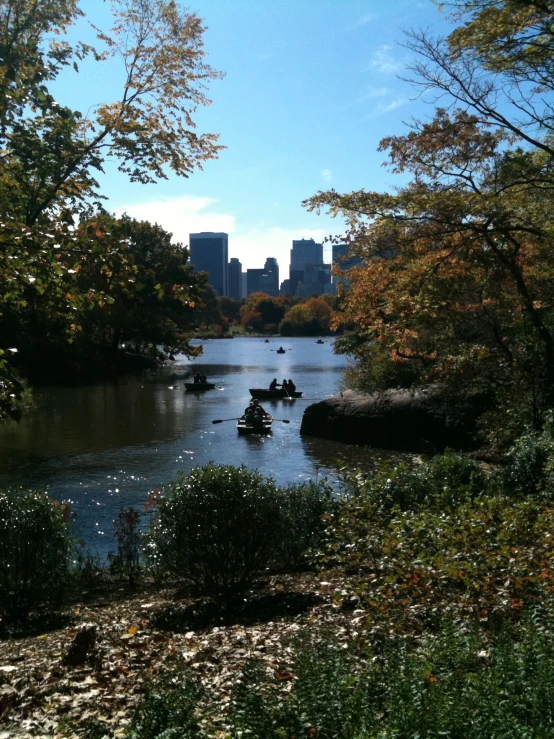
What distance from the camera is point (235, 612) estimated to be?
709 centimetres

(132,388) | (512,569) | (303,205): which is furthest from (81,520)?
(132,388)

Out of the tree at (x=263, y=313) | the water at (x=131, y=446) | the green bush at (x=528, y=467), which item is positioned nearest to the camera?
the green bush at (x=528, y=467)

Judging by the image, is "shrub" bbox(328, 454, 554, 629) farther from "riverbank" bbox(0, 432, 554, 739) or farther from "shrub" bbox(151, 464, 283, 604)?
"shrub" bbox(151, 464, 283, 604)

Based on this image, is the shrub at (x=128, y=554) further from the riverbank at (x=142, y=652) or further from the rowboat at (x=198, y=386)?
the rowboat at (x=198, y=386)

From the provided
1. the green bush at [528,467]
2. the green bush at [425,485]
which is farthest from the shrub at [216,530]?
the green bush at [528,467]

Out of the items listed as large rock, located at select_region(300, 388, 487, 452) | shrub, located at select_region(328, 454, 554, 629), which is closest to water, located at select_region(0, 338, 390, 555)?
large rock, located at select_region(300, 388, 487, 452)

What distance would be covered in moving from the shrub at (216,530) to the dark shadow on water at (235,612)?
265mm

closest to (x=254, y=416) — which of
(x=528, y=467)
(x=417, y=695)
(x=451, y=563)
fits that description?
(x=528, y=467)

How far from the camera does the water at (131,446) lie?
61.7 ft

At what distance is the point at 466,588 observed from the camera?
20.1 feet

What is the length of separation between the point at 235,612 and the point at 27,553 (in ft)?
8.03

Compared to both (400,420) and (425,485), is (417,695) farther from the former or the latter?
(400,420)

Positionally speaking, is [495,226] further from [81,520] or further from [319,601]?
[81,520]

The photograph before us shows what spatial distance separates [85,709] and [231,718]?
1.28m
